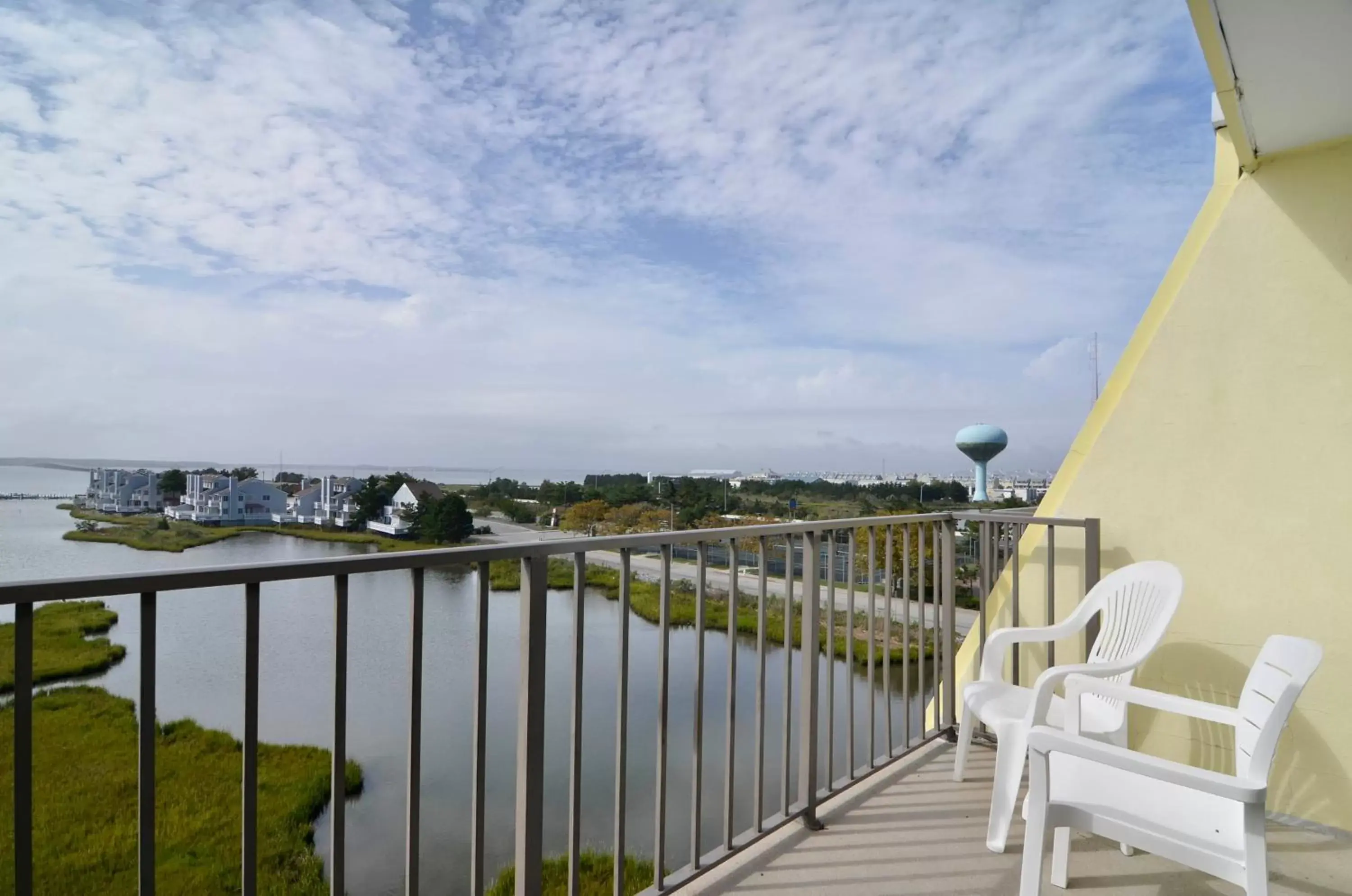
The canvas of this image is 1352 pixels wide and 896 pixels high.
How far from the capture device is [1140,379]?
3.19 m

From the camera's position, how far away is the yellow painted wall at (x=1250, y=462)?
2715mm

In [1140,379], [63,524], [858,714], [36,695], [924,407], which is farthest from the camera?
[924,407]

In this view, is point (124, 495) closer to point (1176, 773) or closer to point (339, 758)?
point (339, 758)

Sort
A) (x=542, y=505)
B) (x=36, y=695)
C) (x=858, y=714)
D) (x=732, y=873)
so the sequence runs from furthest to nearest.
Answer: (x=542, y=505), (x=858, y=714), (x=732, y=873), (x=36, y=695)

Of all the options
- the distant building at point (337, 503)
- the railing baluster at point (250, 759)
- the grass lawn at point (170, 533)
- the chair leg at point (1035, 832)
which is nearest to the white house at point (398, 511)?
the grass lawn at point (170, 533)

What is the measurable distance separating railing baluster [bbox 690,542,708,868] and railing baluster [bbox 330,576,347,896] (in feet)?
3.33

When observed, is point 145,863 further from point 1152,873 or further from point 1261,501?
point 1261,501

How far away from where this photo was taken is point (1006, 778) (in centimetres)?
235

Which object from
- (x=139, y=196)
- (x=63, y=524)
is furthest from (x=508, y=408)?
(x=63, y=524)

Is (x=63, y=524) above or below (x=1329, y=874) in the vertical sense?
above

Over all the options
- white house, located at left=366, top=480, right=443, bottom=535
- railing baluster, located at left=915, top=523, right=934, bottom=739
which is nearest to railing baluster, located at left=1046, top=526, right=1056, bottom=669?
railing baluster, located at left=915, top=523, right=934, bottom=739

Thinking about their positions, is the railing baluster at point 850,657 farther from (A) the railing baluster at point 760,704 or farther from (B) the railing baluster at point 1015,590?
(B) the railing baluster at point 1015,590

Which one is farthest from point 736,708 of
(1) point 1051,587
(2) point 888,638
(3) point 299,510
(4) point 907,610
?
(3) point 299,510

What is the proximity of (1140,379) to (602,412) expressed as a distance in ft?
57.0
